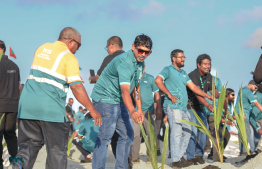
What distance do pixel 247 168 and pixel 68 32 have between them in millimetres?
2857

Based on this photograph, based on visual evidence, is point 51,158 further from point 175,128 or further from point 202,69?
point 202,69

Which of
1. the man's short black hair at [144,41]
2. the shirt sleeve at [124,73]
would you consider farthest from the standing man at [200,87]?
the shirt sleeve at [124,73]

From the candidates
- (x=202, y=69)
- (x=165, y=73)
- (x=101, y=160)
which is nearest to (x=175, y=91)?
(x=165, y=73)

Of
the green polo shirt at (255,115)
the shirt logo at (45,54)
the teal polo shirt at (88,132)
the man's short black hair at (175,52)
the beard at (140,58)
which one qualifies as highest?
the man's short black hair at (175,52)

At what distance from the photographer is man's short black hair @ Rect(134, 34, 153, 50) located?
14.6 ft

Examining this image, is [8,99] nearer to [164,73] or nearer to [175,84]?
[164,73]

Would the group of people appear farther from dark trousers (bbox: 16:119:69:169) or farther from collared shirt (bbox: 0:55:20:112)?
collared shirt (bbox: 0:55:20:112)

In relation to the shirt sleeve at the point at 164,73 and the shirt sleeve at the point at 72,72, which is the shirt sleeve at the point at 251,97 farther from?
the shirt sleeve at the point at 72,72

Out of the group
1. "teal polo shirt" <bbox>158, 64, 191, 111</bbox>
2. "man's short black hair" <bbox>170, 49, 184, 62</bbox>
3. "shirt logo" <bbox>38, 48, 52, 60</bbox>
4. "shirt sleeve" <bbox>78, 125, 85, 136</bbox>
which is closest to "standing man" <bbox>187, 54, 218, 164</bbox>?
"teal polo shirt" <bbox>158, 64, 191, 111</bbox>

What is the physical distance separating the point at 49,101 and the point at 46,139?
36cm

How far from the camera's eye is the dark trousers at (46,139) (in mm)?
3592

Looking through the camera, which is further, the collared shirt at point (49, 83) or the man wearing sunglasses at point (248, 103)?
the man wearing sunglasses at point (248, 103)

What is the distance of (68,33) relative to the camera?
3824 mm

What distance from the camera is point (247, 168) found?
4867 mm
